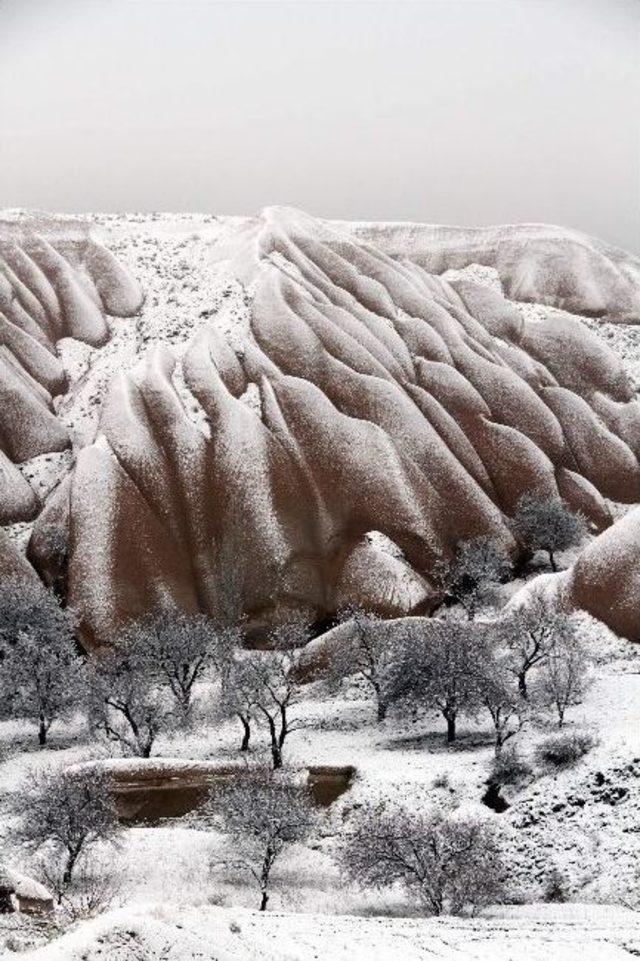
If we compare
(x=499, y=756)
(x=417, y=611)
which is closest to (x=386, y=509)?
(x=417, y=611)

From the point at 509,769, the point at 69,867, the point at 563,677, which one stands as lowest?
the point at 563,677

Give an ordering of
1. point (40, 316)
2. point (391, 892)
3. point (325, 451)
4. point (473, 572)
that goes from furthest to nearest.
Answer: point (40, 316), point (325, 451), point (473, 572), point (391, 892)

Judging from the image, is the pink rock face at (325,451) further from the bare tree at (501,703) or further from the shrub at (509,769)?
the shrub at (509,769)

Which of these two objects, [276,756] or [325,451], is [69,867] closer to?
[276,756]

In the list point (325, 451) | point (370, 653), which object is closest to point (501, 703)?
point (370, 653)

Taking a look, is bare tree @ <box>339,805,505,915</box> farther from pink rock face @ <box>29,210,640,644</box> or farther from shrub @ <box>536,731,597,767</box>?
pink rock face @ <box>29,210,640,644</box>

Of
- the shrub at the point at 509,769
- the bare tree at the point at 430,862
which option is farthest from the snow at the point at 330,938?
the shrub at the point at 509,769

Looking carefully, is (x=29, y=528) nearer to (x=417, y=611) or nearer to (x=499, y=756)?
(x=417, y=611)

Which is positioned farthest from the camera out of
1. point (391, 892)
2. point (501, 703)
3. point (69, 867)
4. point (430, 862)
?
point (501, 703)
